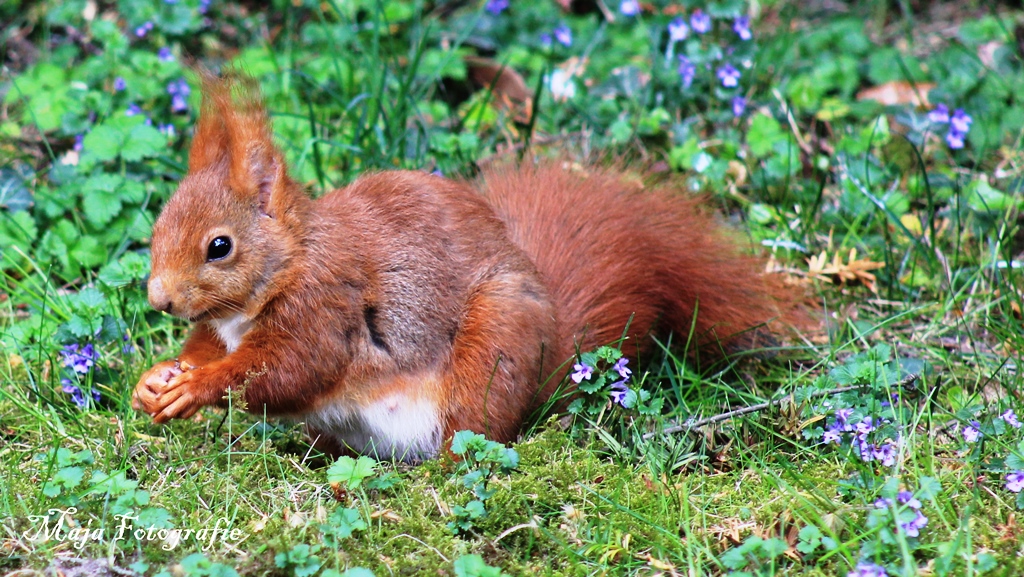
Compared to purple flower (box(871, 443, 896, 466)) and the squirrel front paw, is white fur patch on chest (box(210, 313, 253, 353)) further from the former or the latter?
purple flower (box(871, 443, 896, 466))

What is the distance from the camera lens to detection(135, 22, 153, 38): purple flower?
441 cm

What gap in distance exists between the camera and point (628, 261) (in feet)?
9.54

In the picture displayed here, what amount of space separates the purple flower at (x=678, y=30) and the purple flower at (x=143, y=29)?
2110mm

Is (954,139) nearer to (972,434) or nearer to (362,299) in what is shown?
(972,434)

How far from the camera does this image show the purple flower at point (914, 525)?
215cm

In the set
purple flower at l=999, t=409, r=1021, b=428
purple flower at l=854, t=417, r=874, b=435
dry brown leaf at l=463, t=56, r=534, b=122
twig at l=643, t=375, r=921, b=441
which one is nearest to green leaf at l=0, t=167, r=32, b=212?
dry brown leaf at l=463, t=56, r=534, b=122

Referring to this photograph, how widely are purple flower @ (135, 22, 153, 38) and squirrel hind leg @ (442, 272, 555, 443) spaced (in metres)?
2.49

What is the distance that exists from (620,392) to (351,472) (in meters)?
0.70

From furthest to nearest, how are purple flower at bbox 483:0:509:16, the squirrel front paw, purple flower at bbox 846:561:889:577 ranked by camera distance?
purple flower at bbox 483:0:509:16, the squirrel front paw, purple flower at bbox 846:561:889:577

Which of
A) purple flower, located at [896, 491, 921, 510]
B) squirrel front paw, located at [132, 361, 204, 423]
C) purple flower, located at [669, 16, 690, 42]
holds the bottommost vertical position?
purple flower, located at [896, 491, 921, 510]

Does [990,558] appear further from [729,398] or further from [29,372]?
[29,372]

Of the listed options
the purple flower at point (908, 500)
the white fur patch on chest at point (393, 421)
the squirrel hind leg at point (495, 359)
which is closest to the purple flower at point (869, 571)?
the purple flower at point (908, 500)

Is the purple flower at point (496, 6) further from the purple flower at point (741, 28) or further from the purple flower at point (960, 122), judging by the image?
the purple flower at point (960, 122)

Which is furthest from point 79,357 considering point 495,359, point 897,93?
point 897,93
